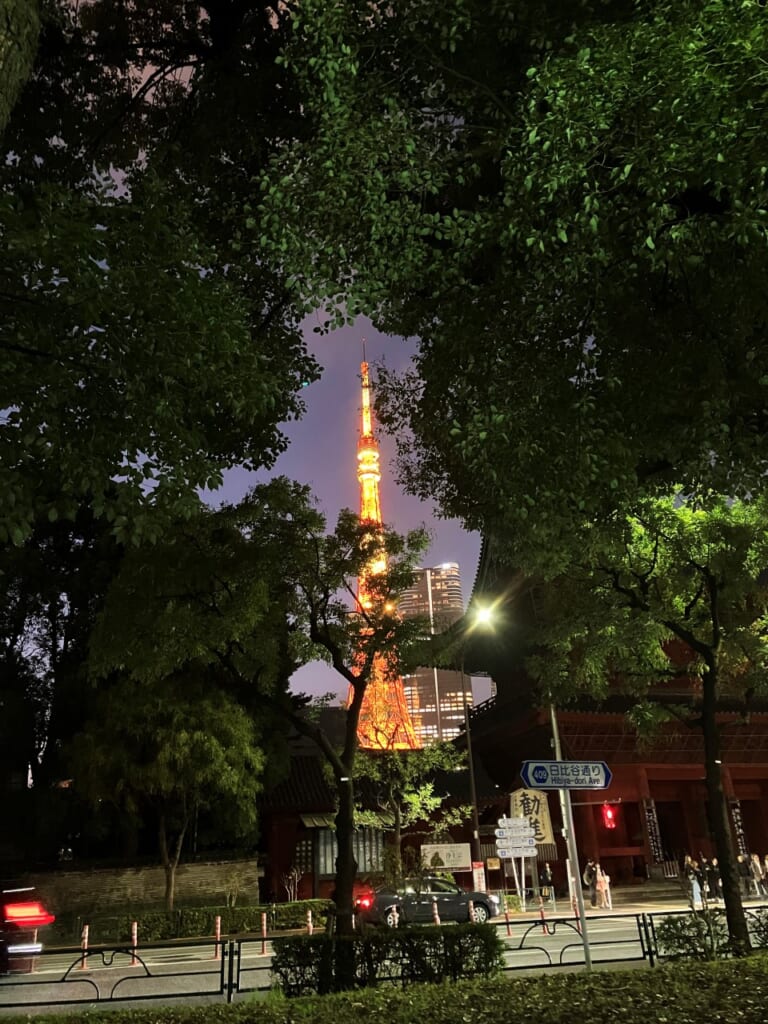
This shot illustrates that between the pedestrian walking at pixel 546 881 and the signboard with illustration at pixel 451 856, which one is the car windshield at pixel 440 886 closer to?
the signboard with illustration at pixel 451 856

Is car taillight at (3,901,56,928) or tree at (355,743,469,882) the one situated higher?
tree at (355,743,469,882)

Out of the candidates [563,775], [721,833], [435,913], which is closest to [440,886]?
[435,913]

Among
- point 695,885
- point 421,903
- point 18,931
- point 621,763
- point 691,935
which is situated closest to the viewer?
point 691,935

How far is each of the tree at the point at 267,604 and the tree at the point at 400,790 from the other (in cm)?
1347

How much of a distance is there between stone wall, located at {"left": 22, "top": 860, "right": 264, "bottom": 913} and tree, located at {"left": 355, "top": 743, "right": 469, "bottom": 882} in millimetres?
4650

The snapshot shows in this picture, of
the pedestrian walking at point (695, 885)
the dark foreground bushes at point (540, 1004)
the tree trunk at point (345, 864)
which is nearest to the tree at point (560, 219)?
the dark foreground bushes at point (540, 1004)

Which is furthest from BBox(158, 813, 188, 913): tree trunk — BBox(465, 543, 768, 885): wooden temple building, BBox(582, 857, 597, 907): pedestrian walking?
BBox(582, 857, 597, 907): pedestrian walking

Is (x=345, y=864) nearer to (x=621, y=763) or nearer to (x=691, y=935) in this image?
(x=691, y=935)

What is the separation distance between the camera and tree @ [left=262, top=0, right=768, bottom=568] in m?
4.97

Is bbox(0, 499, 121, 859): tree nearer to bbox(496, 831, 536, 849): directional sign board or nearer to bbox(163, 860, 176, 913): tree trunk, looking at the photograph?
bbox(163, 860, 176, 913): tree trunk

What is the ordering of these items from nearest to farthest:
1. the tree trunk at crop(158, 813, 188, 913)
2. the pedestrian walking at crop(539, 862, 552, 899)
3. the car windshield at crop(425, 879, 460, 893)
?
Result: the car windshield at crop(425, 879, 460, 893)
the tree trunk at crop(158, 813, 188, 913)
the pedestrian walking at crop(539, 862, 552, 899)

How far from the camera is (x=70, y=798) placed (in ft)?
82.9

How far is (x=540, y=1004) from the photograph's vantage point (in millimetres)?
5797

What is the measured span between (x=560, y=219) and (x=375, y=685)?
3034 centimetres
